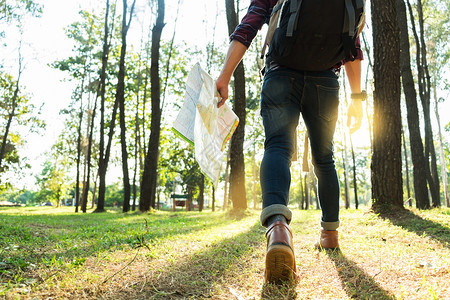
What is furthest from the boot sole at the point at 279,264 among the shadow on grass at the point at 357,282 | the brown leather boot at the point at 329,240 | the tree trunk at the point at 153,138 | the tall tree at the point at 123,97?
the tall tree at the point at 123,97

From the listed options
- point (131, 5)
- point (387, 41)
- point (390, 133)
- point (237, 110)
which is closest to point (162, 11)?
point (131, 5)

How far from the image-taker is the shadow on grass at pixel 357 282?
1.47 meters

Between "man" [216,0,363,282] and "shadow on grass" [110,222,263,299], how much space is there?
0.39 metres

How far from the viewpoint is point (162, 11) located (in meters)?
12.3

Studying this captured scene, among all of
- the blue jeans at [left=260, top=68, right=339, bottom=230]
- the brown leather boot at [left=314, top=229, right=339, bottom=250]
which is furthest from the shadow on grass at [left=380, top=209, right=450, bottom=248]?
the blue jeans at [left=260, top=68, right=339, bottom=230]

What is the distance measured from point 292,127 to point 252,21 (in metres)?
0.78

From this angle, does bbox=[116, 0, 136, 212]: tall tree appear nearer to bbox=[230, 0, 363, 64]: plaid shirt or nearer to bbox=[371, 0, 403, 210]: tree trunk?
bbox=[371, 0, 403, 210]: tree trunk

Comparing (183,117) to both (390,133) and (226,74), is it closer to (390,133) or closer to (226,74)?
(226,74)

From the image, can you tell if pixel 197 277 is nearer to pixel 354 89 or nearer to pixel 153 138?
pixel 354 89

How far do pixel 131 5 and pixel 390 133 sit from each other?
15.0m

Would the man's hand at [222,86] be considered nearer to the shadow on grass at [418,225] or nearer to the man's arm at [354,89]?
the man's arm at [354,89]

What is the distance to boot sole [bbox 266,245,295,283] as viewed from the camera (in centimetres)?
153

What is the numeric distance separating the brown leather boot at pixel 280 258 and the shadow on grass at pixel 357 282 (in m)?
0.30

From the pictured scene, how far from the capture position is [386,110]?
16.6 feet
